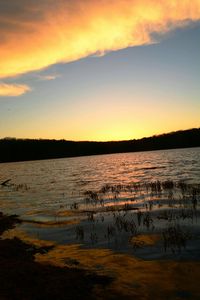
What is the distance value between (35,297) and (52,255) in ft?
13.2

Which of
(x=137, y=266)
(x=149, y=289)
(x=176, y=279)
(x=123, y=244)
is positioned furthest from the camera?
(x=123, y=244)

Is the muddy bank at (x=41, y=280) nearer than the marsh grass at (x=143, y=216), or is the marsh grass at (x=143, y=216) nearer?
the muddy bank at (x=41, y=280)

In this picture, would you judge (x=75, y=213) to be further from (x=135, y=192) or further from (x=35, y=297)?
(x=35, y=297)

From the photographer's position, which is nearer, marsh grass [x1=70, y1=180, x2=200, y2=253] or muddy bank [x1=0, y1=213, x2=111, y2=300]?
muddy bank [x1=0, y1=213, x2=111, y2=300]

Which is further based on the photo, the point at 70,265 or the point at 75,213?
the point at 75,213

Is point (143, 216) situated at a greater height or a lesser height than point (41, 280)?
lesser

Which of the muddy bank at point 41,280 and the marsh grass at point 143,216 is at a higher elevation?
the muddy bank at point 41,280

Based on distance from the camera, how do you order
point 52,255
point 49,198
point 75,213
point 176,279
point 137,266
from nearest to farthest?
point 176,279, point 137,266, point 52,255, point 75,213, point 49,198

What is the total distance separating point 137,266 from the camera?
10.0m

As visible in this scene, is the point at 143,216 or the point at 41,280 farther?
the point at 143,216

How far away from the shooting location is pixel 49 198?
28078mm

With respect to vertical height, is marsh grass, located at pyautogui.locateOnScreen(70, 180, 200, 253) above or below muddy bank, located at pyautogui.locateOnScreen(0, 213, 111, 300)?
below

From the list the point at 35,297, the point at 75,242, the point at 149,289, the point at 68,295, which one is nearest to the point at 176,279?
the point at 149,289

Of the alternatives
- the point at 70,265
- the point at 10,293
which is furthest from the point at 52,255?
the point at 10,293
